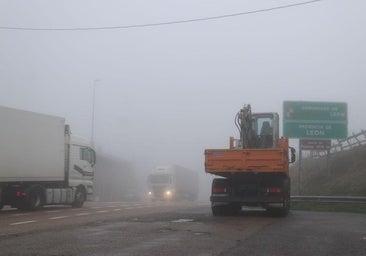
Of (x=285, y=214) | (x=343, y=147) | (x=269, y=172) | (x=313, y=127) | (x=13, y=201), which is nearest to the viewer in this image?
(x=269, y=172)

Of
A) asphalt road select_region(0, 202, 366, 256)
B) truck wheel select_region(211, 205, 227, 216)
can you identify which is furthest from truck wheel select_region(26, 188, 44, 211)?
truck wheel select_region(211, 205, 227, 216)

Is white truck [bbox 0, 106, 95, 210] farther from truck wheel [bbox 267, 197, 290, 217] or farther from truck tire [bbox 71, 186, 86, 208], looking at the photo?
truck wheel [bbox 267, 197, 290, 217]

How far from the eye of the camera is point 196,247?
10.4 meters

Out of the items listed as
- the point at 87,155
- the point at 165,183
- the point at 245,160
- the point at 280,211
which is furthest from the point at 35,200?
the point at 165,183

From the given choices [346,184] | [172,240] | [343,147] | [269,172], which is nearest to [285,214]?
[269,172]

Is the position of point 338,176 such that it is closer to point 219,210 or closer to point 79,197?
point 79,197

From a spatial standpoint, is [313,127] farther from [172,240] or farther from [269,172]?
[172,240]

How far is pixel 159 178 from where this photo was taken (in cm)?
4962

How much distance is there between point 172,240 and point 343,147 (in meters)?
28.4

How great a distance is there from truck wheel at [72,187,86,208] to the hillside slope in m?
11.2

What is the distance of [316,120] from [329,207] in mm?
5882

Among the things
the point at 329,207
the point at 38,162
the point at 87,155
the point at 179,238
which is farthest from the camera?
the point at 87,155

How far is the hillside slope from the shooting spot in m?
30.6

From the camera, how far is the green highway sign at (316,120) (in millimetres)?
29375
